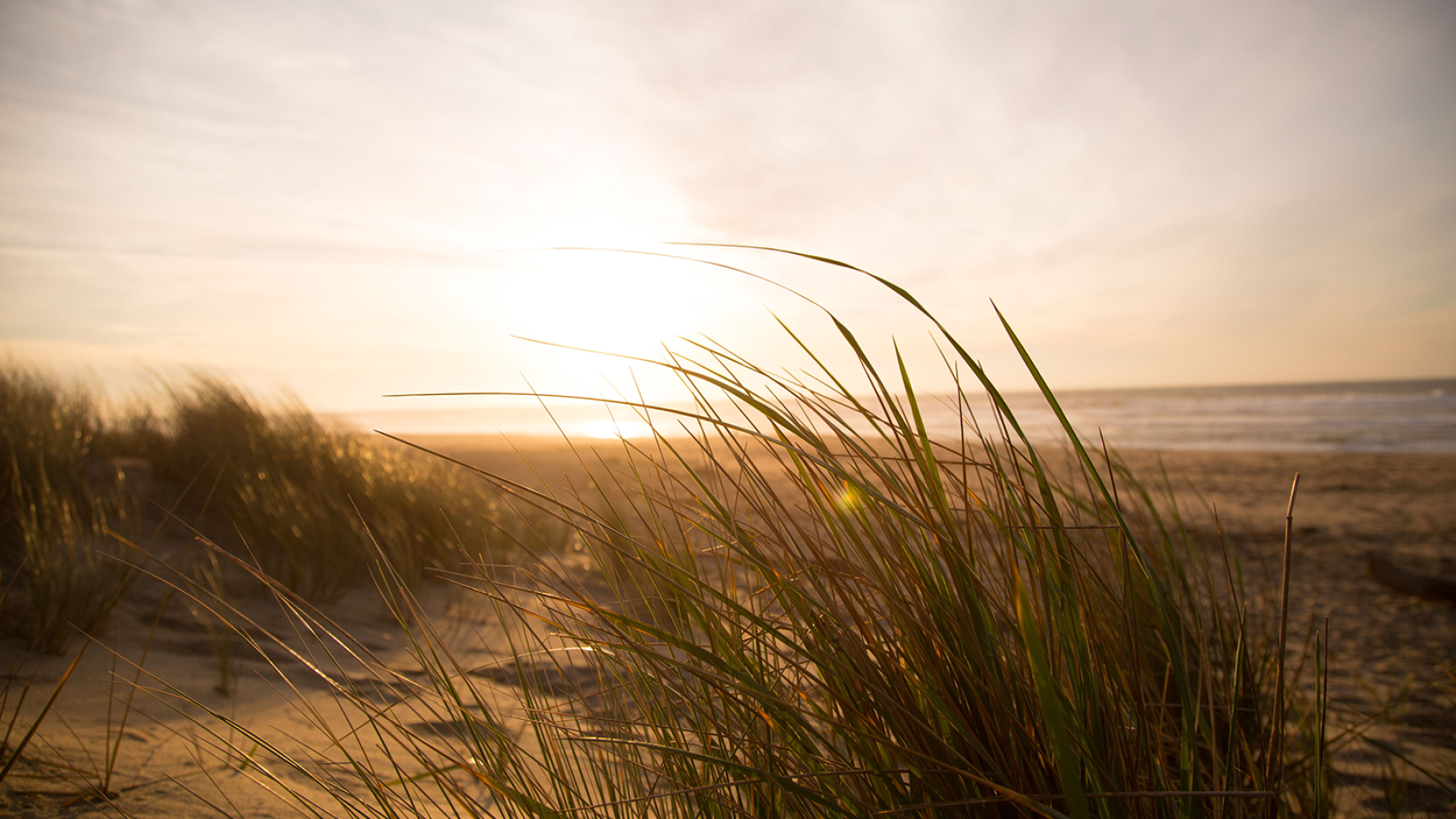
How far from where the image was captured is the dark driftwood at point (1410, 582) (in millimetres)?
4137

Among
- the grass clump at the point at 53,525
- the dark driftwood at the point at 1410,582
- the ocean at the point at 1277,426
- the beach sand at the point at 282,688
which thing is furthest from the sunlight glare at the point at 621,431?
the dark driftwood at the point at 1410,582

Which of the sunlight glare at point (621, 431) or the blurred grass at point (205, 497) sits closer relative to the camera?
the sunlight glare at point (621, 431)

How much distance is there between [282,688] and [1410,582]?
624 centimetres

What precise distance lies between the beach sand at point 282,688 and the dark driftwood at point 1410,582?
0.07 m

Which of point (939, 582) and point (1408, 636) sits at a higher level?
point (939, 582)

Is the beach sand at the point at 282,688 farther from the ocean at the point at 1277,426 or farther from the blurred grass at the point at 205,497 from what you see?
the ocean at the point at 1277,426

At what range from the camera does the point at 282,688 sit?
2230mm

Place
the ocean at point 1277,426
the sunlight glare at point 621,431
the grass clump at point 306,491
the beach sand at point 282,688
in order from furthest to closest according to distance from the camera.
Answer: the ocean at point 1277,426 < the grass clump at point 306,491 < the beach sand at point 282,688 < the sunlight glare at point 621,431

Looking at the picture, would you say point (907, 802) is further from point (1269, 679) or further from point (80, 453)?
point (80, 453)

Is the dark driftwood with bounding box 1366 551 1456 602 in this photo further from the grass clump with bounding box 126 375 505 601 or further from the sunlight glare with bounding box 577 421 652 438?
the grass clump with bounding box 126 375 505 601

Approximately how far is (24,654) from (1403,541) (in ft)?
30.8

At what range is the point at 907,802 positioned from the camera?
91cm

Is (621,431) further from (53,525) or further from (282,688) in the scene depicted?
(53,525)

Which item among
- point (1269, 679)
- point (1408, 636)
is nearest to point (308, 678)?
point (1269, 679)
